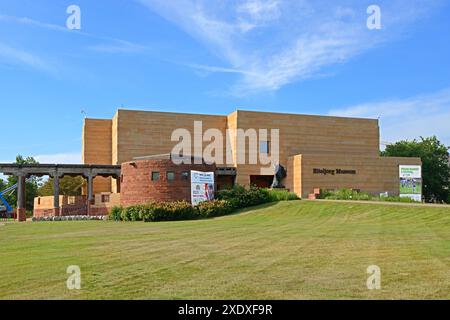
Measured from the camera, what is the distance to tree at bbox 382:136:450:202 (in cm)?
6775

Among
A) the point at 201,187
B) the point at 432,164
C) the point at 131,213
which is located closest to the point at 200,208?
the point at 201,187

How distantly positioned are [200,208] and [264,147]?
23485 mm

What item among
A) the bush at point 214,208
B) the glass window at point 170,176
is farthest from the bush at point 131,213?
the bush at point 214,208

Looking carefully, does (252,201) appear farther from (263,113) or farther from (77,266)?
(77,266)

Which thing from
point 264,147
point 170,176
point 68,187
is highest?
point 264,147

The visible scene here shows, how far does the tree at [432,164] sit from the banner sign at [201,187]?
41.7 m

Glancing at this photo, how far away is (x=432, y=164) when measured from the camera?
6912 cm

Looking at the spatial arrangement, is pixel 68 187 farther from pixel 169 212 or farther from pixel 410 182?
pixel 410 182

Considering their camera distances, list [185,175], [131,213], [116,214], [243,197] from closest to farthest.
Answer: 1. [131,213]
2. [116,214]
3. [185,175]
4. [243,197]

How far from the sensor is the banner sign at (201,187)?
3491 centimetres

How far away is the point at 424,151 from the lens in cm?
7006

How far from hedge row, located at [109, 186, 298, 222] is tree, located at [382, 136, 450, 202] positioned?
36767 millimetres

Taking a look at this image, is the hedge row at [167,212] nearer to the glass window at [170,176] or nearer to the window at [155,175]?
the glass window at [170,176]

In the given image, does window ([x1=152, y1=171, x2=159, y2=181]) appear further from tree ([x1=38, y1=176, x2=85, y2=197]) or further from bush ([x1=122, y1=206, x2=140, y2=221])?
tree ([x1=38, y1=176, x2=85, y2=197])
